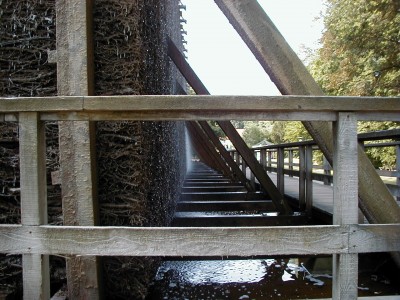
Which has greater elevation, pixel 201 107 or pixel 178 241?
pixel 201 107

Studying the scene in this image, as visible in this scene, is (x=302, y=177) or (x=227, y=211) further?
(x=227, y=211)

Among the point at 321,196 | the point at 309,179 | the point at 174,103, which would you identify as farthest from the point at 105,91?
the point at 321,196

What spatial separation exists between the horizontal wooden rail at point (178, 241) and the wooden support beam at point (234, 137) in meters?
2.96

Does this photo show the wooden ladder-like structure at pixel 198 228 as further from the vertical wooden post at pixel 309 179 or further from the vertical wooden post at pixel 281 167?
the vertical wooden post at pixel 281 167

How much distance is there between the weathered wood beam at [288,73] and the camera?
7.93ft

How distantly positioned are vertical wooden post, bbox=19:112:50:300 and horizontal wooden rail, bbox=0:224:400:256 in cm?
5

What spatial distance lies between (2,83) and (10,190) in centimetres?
75

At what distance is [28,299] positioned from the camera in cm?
173

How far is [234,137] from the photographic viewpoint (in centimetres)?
487

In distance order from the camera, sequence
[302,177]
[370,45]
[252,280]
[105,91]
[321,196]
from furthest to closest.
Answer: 1. [370,45]
2. [321,196]
3. [302,177]
4. [252,280]
5. [105,91]

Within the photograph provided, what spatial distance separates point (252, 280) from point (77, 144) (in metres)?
1.81

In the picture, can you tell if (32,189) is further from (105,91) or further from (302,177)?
(302,177)

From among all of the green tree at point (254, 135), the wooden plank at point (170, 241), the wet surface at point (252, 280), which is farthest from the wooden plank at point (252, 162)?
the green tree at point (254, 135)

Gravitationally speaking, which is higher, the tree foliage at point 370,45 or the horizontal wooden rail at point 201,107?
the tree foliage at point 370,45
